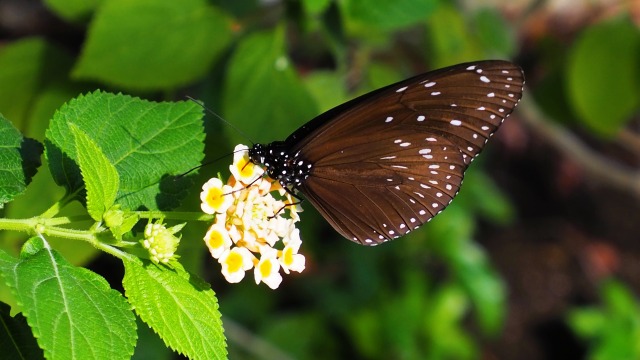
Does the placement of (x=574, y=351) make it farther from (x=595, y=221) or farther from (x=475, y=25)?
(x=475, y=25)

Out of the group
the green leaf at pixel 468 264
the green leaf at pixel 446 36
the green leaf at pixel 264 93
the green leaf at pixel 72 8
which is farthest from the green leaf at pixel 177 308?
the green leaf at pixel 468 264

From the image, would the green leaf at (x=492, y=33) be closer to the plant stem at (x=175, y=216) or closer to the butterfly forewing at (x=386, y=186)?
the butterfly forewing at (x=386, y=186)

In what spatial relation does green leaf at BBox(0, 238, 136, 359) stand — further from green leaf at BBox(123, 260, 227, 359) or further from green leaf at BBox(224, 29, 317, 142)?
green leaf at BBox(224, 29, 317, 142)

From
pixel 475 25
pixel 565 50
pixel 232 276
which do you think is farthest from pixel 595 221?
pixel 232 276

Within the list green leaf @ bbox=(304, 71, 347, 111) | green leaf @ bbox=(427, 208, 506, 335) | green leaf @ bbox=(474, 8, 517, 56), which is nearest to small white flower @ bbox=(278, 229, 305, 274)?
green leaf @ bbox=(304, 71, 347, 111)

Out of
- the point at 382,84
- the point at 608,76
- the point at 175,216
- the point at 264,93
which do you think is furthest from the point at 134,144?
the point at 608,76

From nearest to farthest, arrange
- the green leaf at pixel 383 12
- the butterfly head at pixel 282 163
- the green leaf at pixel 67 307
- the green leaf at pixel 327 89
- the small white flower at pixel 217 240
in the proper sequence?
the green leaf at pixel 67 307
the small white flower at pixel 217 240
the butterfly head at pixel 282 163
the green leaf at pixel 383 12
the green leaf at pixel 327 89

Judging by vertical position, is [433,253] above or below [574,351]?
above
